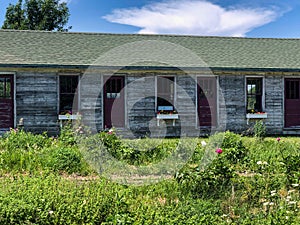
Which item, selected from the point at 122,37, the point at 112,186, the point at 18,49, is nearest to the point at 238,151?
the point at 112,186

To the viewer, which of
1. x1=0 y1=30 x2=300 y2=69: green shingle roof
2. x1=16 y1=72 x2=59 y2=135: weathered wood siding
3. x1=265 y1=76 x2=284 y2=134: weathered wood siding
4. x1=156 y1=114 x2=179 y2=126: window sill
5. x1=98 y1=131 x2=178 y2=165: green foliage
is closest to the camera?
x1=98 y1=131 x2=178 y2=165: green foliage

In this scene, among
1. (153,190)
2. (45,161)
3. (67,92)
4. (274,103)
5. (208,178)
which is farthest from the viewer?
(274,103)

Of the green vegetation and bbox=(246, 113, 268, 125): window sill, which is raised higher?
bbox=(246, 113, 268, 125): window sill

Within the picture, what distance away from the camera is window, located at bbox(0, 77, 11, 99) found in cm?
1502

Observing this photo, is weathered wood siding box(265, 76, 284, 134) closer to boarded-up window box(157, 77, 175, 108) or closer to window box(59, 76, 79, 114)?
boarded-up window box(157, 77, 175, 108)

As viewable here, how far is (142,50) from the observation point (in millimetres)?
18109

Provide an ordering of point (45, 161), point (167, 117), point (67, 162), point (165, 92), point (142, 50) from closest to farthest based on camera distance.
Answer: point (67, 162)
point (45, 161)
point (167, 117)
point (165, 92)
point (142, 50)

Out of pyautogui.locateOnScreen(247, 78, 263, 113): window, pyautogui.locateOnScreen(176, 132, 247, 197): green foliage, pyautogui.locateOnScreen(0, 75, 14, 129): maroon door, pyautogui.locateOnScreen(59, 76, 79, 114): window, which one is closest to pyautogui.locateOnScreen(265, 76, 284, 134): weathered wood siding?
pyautogui.locateOnScreen(247, 78, 263, 113): window

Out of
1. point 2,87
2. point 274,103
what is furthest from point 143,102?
point 274,103

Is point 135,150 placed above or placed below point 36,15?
below

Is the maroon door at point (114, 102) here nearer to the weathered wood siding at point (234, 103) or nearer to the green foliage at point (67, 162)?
the weathered wood siding at point (234, 103)

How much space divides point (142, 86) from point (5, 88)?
510cm

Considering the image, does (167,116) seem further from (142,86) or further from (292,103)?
(292,103)

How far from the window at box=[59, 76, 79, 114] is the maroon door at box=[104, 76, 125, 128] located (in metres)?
1.24
